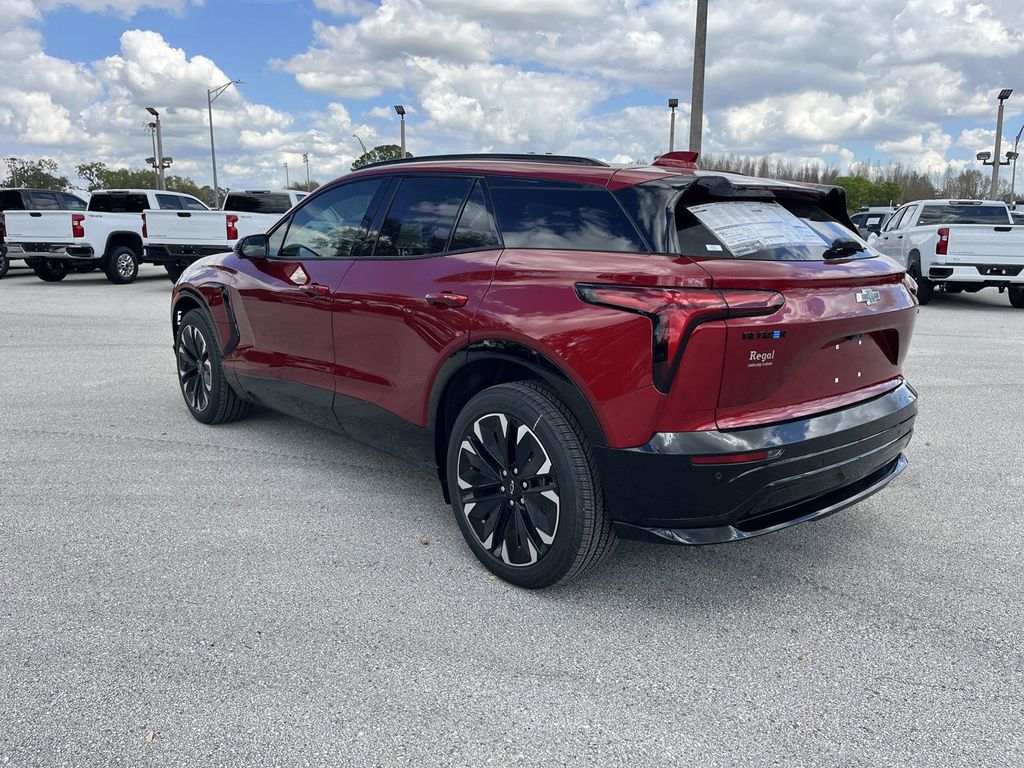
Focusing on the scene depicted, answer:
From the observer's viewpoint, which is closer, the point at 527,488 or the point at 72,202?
the point at 527,488

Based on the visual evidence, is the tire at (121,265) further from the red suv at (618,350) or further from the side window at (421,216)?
the side window at (421,216)

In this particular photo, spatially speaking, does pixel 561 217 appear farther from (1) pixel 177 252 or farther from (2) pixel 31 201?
(2) pixel 31 201

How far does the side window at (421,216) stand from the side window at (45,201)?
18278mm

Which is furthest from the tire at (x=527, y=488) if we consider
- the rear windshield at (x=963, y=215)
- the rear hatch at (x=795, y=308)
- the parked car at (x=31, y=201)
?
the parked car at (x=31, y=201)

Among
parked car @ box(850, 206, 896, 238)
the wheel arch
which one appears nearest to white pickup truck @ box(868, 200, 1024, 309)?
parked car @ box(850, 206, 896, 238)

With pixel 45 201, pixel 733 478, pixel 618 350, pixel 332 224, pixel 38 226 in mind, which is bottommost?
pixel 733 478

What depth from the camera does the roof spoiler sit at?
384 cm

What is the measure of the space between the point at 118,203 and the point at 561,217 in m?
17.2

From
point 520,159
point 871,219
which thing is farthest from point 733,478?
point 871,219

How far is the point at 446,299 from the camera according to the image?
11.2 ft

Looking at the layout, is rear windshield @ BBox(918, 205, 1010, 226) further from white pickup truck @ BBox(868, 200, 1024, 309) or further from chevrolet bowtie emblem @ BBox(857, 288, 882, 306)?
chevrolet bowtie emblem @ BBox(857, 288, 882, 306)

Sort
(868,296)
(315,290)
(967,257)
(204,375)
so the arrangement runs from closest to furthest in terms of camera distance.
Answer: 1. (868,296)
2. (315,290)
3. (204,375)
4. (967,257)

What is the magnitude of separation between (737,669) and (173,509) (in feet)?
9.22

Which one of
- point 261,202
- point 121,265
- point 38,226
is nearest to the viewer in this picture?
point 38,226
